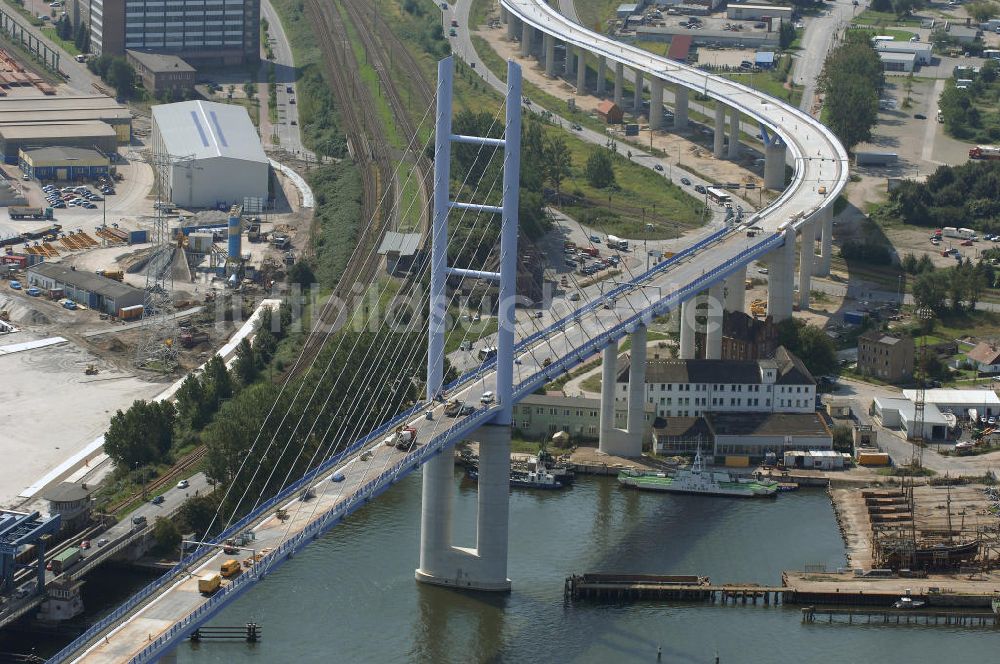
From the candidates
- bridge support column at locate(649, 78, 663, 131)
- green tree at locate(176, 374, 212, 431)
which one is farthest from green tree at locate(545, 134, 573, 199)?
green tree at locate(176, 374, 212, 431)

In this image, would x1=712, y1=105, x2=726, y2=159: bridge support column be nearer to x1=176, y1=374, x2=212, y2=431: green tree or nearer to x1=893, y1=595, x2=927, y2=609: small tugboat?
x1=176, y1=374, x2=212, y2=431: green tree

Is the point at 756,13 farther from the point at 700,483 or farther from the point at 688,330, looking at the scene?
the point at 700,483

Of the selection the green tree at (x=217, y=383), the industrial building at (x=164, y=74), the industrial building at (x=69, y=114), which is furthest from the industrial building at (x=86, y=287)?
the industrial building at (x=164, y=74)

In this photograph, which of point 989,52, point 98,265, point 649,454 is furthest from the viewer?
point 989,52

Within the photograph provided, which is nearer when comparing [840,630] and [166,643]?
[166,643]

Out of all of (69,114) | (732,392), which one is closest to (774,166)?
(732,392)

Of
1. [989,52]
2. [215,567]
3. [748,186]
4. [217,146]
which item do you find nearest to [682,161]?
[748,186]

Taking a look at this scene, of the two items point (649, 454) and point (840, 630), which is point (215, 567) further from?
point (649, 454)
